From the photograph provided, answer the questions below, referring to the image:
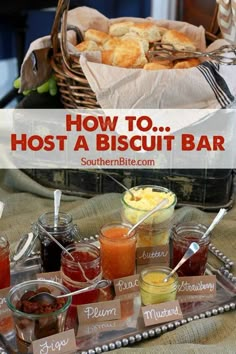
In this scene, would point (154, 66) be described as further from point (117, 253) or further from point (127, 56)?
point (117, 253)

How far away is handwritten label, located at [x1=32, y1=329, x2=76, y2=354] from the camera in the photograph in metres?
0.65

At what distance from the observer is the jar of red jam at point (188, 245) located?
809 mm

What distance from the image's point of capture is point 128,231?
817mm

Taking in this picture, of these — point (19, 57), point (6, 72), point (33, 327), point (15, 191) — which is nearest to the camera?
point (33, 327)

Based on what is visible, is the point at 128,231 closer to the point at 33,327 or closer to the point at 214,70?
the point at 33,327

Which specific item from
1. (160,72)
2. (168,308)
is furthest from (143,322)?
(160,72)

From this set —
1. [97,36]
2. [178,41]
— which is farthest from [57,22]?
[178,41]

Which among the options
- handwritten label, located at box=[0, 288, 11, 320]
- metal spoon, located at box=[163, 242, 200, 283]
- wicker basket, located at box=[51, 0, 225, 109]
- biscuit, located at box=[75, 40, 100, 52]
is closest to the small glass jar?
handwritten label, located at box=[0, 288, 11, 320]

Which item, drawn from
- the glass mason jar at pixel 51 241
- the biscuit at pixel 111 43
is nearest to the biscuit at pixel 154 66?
the biscuit at pixel 111 43

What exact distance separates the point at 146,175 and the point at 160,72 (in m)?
0.21

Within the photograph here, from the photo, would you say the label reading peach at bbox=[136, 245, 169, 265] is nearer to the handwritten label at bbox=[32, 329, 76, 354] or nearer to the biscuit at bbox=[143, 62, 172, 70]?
the handwritten label at bbox=[32, 329, 76, 354]

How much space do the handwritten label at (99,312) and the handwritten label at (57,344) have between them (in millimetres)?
43

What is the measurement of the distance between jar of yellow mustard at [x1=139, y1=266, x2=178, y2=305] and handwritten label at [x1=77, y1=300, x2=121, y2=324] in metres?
0.04

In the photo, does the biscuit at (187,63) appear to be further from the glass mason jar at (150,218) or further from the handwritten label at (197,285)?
the handwritten label at (197,285)
